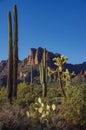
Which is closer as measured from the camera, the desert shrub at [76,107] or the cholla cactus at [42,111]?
the cholla cactus at [42,111]

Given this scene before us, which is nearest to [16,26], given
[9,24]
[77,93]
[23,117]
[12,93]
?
[9,24]

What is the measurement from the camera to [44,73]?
34.2m

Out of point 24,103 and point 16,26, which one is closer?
point 24,103

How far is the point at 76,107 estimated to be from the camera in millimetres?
15234

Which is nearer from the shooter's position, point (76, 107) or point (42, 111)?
point (42, 111)

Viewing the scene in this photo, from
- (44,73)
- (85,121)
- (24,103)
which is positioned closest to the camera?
(85,121)

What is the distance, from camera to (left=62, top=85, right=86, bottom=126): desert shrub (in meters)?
14.8

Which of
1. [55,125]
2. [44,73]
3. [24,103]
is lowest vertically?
[55,125]

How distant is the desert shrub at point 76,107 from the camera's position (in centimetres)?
1484

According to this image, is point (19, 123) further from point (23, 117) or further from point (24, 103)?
point (24, 103)

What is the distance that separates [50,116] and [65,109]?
6.68ft

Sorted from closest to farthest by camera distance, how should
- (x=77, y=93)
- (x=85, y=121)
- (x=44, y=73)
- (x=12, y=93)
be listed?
(x=85, y=121) → (x=77, y=93) → (x=12, y=93) → (x=44, y=73)

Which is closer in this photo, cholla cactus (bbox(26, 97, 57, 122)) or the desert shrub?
cholla cactus (bbox(26, 97, 57, 122))

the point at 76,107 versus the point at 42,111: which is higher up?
the point at 76,107
